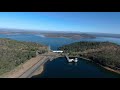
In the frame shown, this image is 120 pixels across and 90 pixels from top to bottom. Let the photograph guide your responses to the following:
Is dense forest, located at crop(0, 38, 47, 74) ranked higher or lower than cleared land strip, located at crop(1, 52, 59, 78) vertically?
higher

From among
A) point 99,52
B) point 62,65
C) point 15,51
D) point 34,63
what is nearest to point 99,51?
point 99,52

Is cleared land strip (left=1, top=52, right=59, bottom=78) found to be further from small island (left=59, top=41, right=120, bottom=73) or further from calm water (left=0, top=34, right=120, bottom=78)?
small island (left=59, top=41, right=120, bottom=73)

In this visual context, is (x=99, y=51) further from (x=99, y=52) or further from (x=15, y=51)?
(x=15, y=51)

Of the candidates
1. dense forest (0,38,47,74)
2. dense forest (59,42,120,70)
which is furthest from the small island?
dense forest (0,38,47,74)

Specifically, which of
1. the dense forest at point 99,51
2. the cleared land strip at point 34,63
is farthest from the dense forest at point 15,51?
the dense forest at point 99,51
